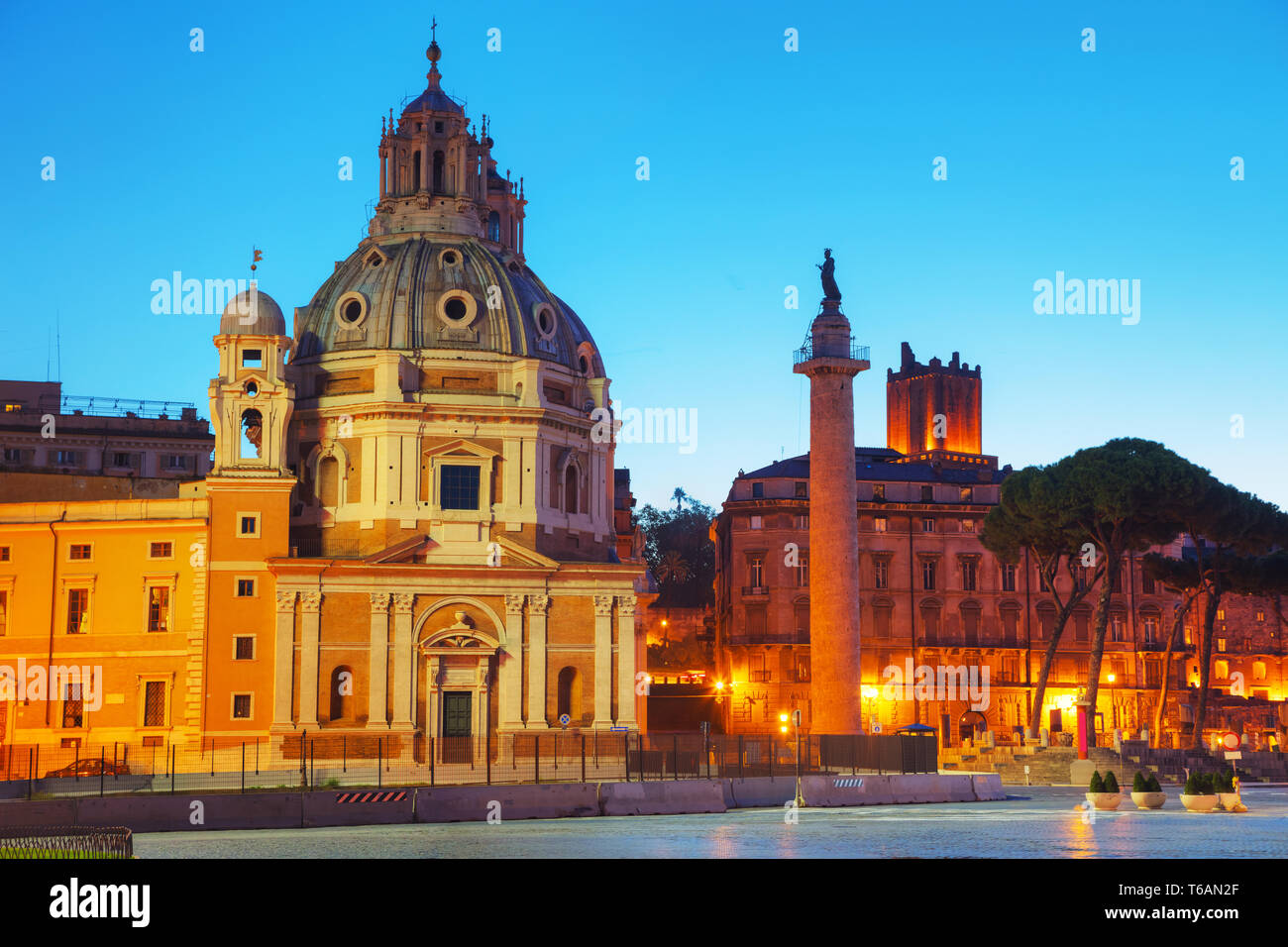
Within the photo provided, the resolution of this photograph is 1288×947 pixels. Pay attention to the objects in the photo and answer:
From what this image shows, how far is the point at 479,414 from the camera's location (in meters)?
68.9

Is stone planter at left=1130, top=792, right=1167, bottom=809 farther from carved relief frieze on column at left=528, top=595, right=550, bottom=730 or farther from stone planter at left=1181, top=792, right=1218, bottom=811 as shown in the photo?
carved relief frieze on column at left=528, top=595, right=550, bottom=730

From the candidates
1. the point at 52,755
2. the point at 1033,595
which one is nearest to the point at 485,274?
the point at 52,755

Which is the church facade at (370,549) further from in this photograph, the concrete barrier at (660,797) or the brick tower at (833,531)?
the concrete barrier at (660,797)

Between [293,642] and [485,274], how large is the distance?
18.2 meters

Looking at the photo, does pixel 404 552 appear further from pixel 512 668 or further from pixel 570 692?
pixel 570 692

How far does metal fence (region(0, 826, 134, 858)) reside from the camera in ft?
66.5

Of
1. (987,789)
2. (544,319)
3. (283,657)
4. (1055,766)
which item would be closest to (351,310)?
(544,319)

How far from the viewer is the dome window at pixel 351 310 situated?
233 feet

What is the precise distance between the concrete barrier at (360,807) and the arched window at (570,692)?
1270 inches

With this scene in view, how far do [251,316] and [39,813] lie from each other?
37.7 m

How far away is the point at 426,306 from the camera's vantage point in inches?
2785

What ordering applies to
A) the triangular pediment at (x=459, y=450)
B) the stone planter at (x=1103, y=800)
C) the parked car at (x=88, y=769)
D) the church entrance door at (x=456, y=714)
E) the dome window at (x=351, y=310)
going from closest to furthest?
the stone planter at (x=1103, y=800)
the parked car at (x=88, y=769)
the church entrance door at (x=456, y=714)
the triangular pediment at (x=459, y=450)
the dome window at (x=351, y=310)

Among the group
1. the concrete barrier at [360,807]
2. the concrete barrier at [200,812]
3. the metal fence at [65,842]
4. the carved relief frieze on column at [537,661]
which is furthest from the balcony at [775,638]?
the metal fence at [65,842]

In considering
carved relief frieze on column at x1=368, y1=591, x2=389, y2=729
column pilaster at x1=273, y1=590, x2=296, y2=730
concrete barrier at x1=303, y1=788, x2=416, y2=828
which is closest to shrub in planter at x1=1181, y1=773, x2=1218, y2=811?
concrete barrier at x1=303, y1=788, x2=416, y2=828
